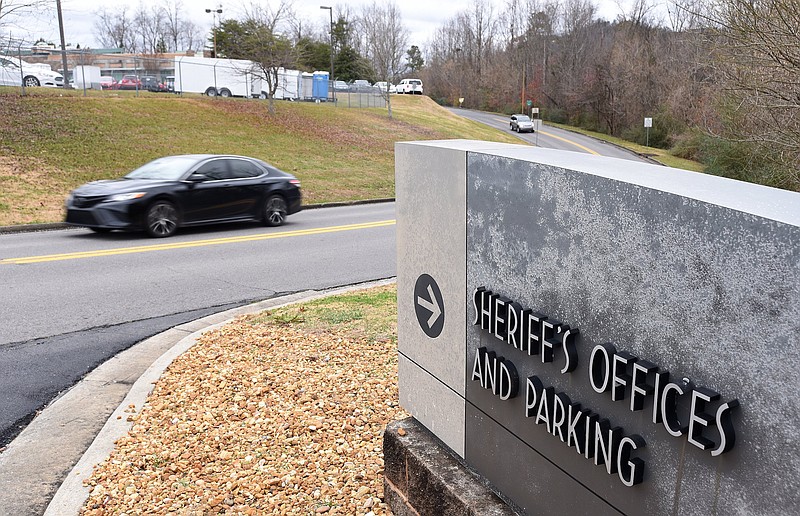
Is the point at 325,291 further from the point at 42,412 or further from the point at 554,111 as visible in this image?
the point at 554,111

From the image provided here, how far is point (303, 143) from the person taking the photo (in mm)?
31281

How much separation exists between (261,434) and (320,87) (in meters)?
49.7

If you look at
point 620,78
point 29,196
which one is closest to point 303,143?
point 29,196

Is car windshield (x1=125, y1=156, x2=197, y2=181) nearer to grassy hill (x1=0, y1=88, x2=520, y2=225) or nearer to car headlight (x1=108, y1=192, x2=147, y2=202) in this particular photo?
car headlight (x1=108, y1=192, x2=147, y2=202)

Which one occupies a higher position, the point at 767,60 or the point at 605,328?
the point at 767,60

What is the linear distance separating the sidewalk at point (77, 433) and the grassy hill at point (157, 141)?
10.6 meters

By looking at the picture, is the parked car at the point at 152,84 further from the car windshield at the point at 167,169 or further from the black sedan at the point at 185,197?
the black sedan at the point at 185,197

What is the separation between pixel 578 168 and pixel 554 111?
8089 centimetres

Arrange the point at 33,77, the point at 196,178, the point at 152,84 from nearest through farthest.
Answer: the point at 196,178
the point at 33,77
the point at 152,84

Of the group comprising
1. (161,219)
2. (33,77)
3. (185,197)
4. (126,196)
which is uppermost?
(33,77)

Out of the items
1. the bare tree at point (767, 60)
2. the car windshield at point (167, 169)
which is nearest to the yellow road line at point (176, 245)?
the car windshield at point (167, 169)

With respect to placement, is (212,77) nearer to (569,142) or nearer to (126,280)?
(569,142)

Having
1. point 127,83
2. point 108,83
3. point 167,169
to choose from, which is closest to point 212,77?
point 108,83

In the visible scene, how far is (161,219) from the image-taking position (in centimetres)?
1355
